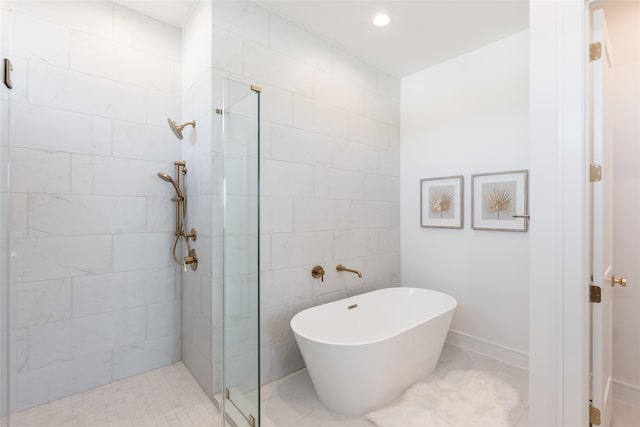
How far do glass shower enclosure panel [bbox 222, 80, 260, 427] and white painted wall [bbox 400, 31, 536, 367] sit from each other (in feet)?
6.86

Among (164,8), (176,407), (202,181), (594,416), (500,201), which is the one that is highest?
(164,8)

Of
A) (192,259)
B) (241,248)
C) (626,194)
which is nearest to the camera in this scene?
(241,248)

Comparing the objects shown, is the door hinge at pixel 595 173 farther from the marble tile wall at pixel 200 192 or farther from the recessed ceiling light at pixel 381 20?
the marble tile wall at pixel 200 192

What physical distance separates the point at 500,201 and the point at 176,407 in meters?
2.91

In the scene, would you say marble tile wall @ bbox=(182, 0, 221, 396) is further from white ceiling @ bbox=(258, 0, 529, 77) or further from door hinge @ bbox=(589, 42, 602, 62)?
door hinge @ bbox=(589, 42, 602, 62)

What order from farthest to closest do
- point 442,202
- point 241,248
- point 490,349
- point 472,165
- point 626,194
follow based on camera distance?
point 442,202, point 472,165, point 490,349, point 626,194, point 241,248

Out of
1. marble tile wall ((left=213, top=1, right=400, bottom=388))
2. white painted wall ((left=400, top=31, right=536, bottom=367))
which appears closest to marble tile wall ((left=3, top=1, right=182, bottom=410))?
marble tile wall ((left=213, top=1, right=400, bottom=388))

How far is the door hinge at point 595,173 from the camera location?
51.4 inches

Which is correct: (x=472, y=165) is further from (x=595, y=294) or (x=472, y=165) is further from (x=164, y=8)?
(x=164, y=8)

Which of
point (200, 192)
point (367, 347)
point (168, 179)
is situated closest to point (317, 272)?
point (367, 347)

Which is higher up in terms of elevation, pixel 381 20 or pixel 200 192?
pixel 381 20

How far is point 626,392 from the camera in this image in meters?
2.05

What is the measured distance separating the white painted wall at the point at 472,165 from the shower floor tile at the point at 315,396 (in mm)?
186

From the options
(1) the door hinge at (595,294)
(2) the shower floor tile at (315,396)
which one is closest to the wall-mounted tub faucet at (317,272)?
(2) the shower floor tile at (315,396)
